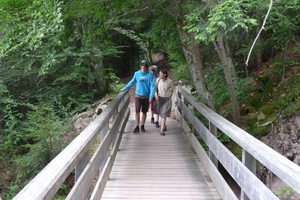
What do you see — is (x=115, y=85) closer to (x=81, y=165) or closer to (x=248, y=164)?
(x=81, y=165)

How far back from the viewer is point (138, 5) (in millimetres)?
6539

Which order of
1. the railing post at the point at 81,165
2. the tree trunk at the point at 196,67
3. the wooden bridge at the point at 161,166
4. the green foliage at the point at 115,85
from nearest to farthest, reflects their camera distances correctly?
the wooden bridge at the point at 161,166, the railing post at the point at 81,165, the tree trunk at the point at 196,67, the green foliage at the point at 115,85

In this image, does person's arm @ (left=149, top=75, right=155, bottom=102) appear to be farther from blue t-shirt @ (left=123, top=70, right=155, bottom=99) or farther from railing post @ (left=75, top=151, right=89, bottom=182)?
railing post @ (left=75, top=151, right=89, bottom=182)

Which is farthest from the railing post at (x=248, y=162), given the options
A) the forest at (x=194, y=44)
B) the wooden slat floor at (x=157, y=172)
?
the forest at (x=194, y=44)

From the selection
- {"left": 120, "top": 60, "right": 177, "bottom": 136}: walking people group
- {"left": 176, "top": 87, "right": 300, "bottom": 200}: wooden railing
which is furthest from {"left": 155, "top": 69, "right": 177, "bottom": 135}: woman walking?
{"left": 176, "top": 87, "right": 300, "bottom": 200}: wooden railing

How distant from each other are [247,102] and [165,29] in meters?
2.67

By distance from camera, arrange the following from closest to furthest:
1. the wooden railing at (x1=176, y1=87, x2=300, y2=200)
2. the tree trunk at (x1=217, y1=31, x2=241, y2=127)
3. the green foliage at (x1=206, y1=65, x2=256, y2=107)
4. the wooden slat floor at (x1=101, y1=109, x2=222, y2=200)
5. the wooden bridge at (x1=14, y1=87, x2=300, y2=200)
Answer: the wooden railing at (x1=176, y1=87, x2=300, y2=200)
the wooden bridge at (x1=14, y1=87, x2=300, y2=200)
the wooden slat floor at (x1=101, y1=109, x2=222, y2=200)
the tree trunk at (x1=217, y1=31, x2=241, y2=127)
the green foliage at (x1=206, y1=65, x2=256, y2=107)

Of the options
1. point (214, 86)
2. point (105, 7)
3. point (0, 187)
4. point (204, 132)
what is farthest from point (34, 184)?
point (0, 187)

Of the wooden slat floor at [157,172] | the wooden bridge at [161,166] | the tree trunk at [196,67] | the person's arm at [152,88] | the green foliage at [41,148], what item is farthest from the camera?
the green foliage at [41,148]

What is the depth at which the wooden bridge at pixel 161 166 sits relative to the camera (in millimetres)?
2156

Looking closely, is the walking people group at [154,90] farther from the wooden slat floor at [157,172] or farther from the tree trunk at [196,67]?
the tree trunk at [196,67]

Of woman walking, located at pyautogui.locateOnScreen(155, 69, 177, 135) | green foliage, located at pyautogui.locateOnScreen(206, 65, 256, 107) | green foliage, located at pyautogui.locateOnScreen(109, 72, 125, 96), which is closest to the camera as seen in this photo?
green foliage, located at pyautogui.locateOnScreen(206, 65, 256, 107)

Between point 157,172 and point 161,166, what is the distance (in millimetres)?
286

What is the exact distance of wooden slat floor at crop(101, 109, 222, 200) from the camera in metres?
3.99
